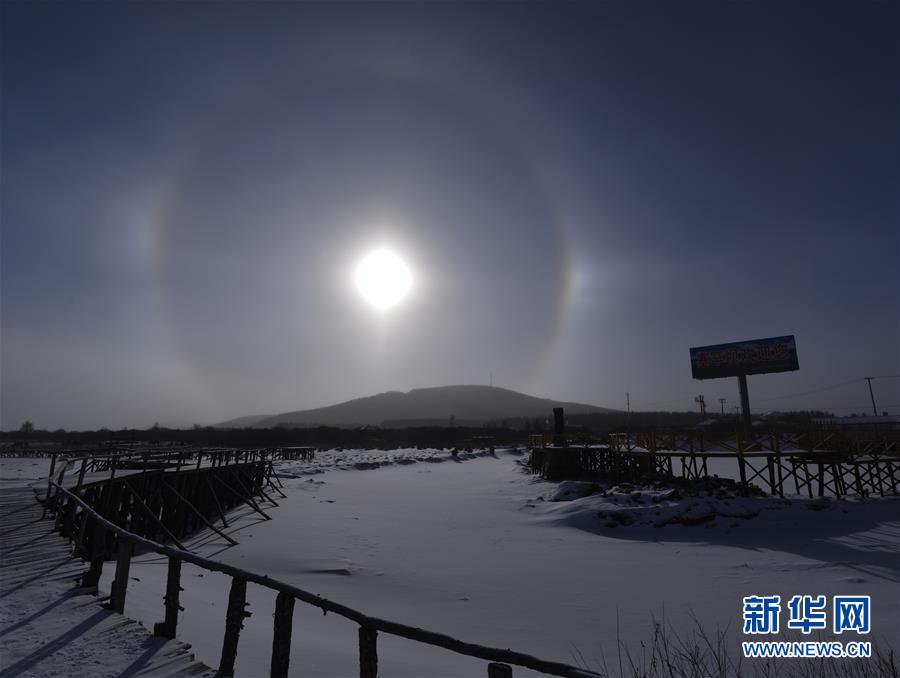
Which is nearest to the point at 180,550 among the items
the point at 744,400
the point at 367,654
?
the point at 367,654

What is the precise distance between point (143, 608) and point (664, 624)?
361 inches

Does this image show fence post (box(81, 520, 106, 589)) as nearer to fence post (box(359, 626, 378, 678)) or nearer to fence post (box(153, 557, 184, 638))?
fence post (box(153, 557, 184, 638))

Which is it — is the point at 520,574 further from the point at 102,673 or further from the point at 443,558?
the point at 102,673

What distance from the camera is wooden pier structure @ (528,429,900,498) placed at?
25375 millimetres

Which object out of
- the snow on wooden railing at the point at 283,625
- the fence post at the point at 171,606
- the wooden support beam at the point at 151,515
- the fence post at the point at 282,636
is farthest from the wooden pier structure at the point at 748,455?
the fence post at the point at 171,606

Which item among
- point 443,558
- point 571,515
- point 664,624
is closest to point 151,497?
point 443,558

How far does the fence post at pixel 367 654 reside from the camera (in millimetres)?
4930

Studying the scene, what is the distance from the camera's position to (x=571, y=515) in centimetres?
2086

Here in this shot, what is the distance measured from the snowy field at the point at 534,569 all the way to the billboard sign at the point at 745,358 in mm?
25028

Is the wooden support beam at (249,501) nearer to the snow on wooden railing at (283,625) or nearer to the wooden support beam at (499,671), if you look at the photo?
the snow on wooden railing at (283,625)

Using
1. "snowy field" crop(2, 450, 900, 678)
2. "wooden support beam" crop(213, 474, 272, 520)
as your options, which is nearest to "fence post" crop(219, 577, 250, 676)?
"snowy field" crop(2, 450, 900, 678)

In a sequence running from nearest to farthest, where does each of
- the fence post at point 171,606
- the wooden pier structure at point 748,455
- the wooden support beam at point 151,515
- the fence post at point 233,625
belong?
the fence post at point 233,625, the fence post at point 171,606, the wooden support beam at point 151,515, the wooden pier structure at point 748,455

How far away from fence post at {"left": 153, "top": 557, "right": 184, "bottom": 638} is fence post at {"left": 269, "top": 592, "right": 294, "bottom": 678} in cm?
143

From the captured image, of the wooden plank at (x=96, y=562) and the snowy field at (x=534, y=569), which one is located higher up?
the wooden plank at (x=96, y=562)
